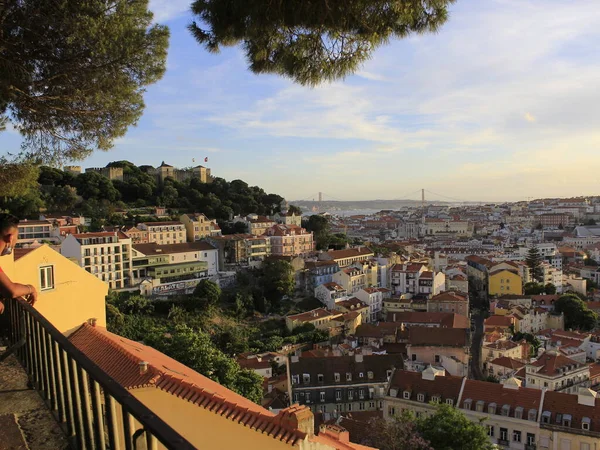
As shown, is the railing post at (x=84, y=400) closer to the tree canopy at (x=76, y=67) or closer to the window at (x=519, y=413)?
the tree canopy at (x=76, y=67)

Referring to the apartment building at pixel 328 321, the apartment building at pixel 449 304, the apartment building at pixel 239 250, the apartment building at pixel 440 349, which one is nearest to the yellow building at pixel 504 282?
the apartment building at pixel 449 304

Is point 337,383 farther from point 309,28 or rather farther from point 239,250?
point 239,250

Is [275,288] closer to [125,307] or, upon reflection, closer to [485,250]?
[125,307]

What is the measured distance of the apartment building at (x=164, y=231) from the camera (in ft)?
121

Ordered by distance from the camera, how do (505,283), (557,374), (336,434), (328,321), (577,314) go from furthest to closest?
(505,283) → (577,314) → (328,321) → (557,374) → (336,434)

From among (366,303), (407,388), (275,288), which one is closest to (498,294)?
(366,303)

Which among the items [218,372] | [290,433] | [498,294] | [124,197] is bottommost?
[498,294]

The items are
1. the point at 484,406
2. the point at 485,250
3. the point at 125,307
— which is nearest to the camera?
the point at 484,406

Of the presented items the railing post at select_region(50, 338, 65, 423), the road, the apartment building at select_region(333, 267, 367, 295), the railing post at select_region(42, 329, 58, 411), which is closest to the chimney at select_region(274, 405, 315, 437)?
the railing post at select_region(42, 329, 58, 411)

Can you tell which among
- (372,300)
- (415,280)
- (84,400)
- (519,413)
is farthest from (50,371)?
(415,280)

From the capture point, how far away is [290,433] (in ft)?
17.1

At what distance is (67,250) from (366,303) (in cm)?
1891

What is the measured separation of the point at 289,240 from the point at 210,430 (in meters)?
35.8

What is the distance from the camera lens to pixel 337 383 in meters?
20.7
